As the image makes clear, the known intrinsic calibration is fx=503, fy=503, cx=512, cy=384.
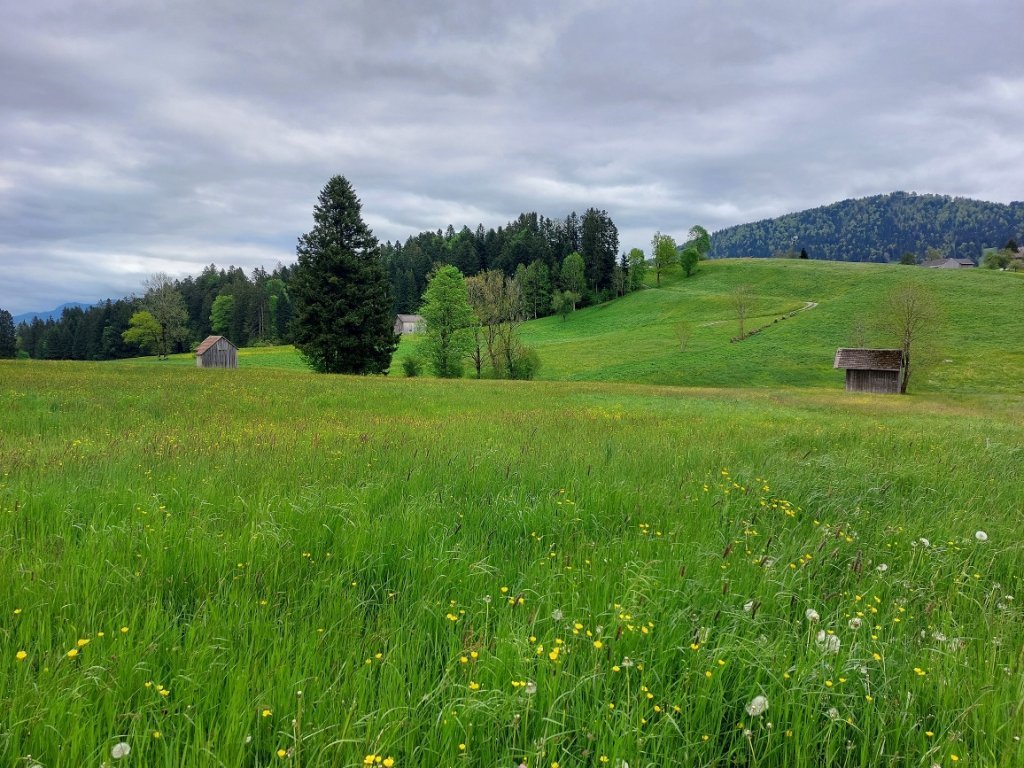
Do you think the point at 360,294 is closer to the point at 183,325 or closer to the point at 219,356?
the point at 219,356

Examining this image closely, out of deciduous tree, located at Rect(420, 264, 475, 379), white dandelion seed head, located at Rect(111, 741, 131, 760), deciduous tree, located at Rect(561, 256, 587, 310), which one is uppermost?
deciduous tree, located at Rect(561, 256, 587, 310)

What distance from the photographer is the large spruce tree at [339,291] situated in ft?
124

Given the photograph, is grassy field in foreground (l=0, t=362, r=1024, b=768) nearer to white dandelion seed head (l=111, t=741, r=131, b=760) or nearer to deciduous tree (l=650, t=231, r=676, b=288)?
white dandelion seed head (l=111, t=741, r=131, b=760)

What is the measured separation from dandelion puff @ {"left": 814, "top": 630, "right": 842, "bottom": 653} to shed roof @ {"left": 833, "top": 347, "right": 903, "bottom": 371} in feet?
193

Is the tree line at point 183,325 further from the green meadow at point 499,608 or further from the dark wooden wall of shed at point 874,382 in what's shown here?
the green meadow at point 499,608

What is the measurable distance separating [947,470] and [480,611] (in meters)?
7.73

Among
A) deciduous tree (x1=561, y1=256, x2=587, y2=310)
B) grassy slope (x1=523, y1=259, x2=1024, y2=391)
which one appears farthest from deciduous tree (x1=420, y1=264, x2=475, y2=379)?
deciduous tree (x1=561, y1=256, x2=587, y2=310)

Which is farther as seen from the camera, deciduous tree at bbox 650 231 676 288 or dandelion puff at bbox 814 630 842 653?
deciduous tree at bbox 650 231 676 288

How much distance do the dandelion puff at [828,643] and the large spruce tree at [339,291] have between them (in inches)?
1494

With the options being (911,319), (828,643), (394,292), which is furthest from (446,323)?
(394,292)

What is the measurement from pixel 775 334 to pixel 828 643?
76230 millimetres

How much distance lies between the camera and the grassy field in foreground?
209 cm

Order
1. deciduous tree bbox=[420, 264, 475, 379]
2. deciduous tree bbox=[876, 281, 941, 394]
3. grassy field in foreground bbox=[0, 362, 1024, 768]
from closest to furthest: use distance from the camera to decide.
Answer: grassy field in foreground bbox=[0, 362, 1024, 768]
deciduous tree bbox=[876, 281, 941, 394]
deciduous tree bbox=[420, 264, 475, 379]

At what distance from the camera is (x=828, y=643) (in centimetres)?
268
